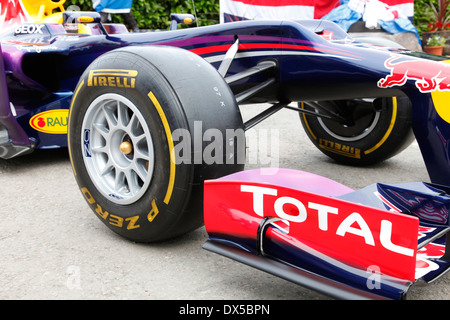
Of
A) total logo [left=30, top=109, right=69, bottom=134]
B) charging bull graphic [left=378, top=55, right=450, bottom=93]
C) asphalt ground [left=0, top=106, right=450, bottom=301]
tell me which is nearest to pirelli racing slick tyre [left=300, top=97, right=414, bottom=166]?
asphalt ground [left=0, top=106, right=450, bottom=301]

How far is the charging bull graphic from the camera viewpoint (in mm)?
2096

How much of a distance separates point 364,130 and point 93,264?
226cm

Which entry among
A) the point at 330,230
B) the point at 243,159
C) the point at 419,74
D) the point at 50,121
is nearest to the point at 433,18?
the point at 50,121

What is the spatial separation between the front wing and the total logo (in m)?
2.05

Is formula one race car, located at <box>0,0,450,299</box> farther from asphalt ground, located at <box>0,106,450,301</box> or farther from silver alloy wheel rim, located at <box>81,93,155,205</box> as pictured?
asphalt ground, located at <box>0,106,450,301</box>

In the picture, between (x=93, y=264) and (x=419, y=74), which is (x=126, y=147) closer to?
(x=93, y=264)

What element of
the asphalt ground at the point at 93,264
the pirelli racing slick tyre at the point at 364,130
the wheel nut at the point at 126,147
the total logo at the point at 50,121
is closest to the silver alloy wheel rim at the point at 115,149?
the wheel nut at the point at 126,147

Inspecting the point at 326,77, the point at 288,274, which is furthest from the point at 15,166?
the point at 288,274

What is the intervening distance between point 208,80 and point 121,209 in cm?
70

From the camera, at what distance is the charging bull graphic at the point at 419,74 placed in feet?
6.88

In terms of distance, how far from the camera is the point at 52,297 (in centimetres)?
182

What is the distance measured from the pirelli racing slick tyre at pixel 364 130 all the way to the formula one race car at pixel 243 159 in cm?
77

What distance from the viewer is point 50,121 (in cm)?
355

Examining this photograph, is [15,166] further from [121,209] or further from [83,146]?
[121,209]
